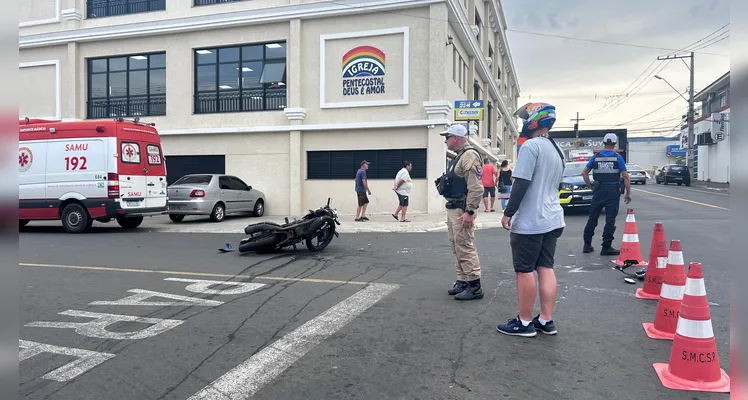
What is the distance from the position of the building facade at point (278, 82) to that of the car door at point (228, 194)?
2.53m

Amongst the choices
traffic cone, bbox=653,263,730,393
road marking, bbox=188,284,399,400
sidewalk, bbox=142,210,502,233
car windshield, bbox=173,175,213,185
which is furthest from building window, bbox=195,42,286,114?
traffic cone, bbox=653,263,730,393

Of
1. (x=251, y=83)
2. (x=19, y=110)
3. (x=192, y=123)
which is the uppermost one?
(x=251, y=83)

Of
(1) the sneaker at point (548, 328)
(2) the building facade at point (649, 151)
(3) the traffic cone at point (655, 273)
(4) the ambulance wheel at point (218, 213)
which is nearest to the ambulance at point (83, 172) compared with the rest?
(4) the ambulance wheel at point (218, 213)

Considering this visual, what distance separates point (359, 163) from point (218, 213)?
16.9ft

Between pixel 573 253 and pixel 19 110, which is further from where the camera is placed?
pixel 573 253

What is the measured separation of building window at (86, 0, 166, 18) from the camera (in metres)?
20.6

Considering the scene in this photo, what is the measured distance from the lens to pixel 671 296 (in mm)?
4262

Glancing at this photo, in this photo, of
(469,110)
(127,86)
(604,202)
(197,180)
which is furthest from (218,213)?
(604,202)

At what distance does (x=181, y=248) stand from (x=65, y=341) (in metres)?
5.98

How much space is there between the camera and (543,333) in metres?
4.45

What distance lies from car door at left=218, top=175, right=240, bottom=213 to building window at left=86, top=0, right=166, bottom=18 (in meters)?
8.81

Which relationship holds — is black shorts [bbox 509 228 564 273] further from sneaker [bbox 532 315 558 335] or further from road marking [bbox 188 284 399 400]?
road marking [bbox 188 284 399 400]

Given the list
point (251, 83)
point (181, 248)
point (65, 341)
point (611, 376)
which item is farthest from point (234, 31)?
point (611, 376)

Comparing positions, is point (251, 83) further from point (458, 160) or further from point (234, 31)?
point (458, 160)
